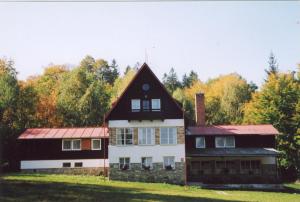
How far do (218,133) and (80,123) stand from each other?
2846cm

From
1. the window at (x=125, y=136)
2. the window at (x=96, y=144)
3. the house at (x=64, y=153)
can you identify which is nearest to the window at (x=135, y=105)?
the window at (x=125, y=136)

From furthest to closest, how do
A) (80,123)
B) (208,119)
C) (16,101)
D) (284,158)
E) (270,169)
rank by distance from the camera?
(208,119)
(80,123)
(16,101)
(284,158)
(270,169)

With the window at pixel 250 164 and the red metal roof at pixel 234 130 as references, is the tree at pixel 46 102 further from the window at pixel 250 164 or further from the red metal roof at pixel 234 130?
the window at pixel 250 164

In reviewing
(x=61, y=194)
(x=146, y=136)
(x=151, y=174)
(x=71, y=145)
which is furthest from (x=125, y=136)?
(x=61, y=194)

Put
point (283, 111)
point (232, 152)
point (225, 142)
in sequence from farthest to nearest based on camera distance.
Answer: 1. point (283, 111)
2. point (225, 142)
3. point (232, 152)

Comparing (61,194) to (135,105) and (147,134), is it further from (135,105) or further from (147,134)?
(135,105)

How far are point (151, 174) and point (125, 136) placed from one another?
4551 mm

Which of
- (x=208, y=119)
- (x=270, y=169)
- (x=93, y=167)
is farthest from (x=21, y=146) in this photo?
(x=208, y=119)

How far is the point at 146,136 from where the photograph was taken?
40938mm

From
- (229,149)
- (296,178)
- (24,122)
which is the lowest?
(296,178)

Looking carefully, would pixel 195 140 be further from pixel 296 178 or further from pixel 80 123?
pixel 80 123

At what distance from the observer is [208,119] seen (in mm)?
81062

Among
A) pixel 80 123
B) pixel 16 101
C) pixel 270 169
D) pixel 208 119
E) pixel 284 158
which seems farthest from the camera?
pixel 208 119

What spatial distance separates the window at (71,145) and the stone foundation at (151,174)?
660cm
